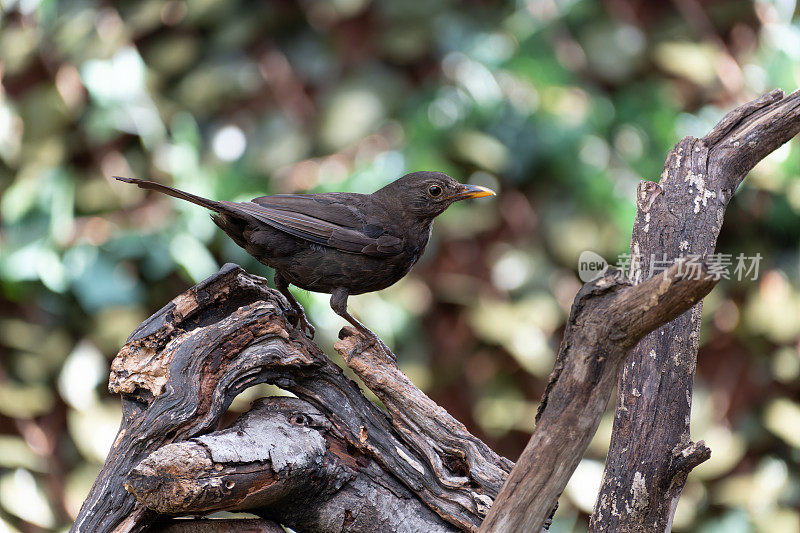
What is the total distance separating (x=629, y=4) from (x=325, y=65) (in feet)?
4.76

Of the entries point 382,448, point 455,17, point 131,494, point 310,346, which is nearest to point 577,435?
point 382,448

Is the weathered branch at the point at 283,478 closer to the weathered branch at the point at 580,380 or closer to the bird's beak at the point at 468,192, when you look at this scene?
the weathered branch at the point at 580,380

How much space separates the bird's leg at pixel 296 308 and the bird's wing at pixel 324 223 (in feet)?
0.68

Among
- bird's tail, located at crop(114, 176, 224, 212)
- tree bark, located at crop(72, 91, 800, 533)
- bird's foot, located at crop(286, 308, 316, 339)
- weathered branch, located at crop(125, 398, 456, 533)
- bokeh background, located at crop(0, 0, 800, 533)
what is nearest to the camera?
weathered branch, located at crop(125, 398, 456, 533)

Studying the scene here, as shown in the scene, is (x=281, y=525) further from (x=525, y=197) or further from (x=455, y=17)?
(x=455, y=17)

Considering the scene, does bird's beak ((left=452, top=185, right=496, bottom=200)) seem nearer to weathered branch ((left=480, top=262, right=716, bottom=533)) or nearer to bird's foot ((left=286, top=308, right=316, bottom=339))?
bird's foot ((left=286, top=308, right=316, bottom=339))

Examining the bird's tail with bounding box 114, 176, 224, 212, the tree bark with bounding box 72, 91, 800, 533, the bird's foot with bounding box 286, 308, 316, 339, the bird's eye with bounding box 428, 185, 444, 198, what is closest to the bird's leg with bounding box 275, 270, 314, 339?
the bird's foot with bounding box 286, 308, 316, 339

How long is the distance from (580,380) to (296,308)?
1073 mm

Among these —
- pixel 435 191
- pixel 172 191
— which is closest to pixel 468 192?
pixel 435 191

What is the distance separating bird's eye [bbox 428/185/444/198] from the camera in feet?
7.81

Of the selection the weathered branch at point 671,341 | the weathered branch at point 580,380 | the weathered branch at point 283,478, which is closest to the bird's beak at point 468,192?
the weathered branch at point 671,341

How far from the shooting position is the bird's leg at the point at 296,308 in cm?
Result: 234

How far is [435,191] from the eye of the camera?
7.82 feet

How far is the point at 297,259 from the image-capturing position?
7.41ft
